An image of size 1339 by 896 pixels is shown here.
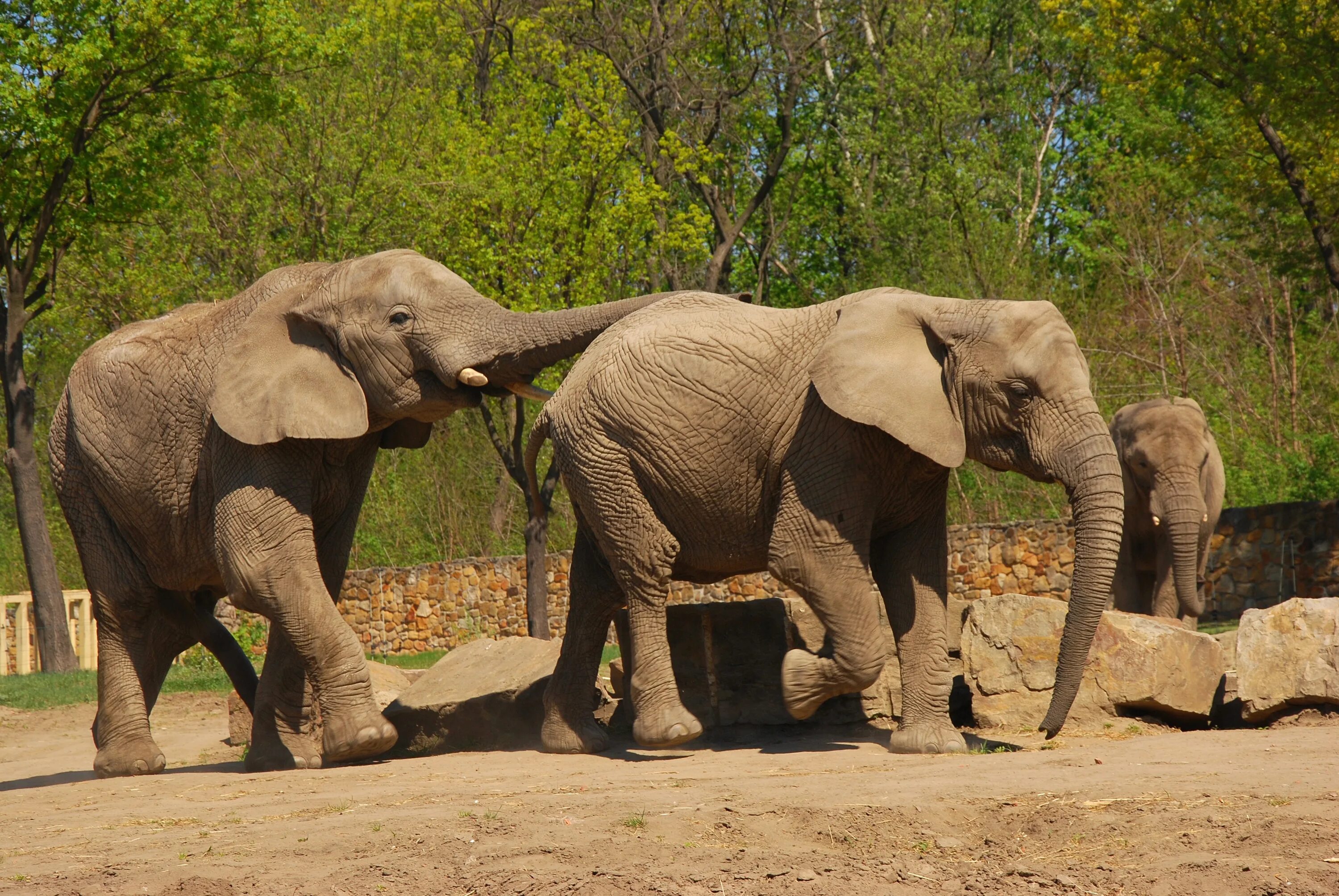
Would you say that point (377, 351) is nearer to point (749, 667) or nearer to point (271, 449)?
point (271, 449)

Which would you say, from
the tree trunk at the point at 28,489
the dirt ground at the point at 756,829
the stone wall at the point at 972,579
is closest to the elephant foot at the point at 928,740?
the dirt ground at the point at 756,829

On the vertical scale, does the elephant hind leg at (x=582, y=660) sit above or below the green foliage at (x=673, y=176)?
below

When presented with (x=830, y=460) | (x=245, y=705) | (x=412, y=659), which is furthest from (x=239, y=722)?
(x=412, y=659)

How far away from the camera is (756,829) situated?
5883mm

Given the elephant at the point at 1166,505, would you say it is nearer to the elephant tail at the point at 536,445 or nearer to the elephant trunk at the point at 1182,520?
the elephant trunk at the point at 1182,520

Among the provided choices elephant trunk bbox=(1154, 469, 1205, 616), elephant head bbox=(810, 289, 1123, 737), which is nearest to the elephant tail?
elephant head bbox=(810, 289, 1123, 737)

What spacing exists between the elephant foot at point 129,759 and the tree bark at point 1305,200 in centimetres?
1362

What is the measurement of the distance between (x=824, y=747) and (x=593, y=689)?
1.56 metres

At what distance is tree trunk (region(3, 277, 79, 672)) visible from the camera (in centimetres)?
1888

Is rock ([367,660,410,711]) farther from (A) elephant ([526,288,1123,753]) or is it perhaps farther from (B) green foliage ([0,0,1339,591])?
(B) green foliage ([0,0,1339,591])

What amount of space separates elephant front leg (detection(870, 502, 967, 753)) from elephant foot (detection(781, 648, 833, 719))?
A: 1.61 ft

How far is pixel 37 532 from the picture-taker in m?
19.3

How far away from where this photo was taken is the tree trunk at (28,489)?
18.9m

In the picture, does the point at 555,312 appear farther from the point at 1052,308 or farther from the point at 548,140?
the point at 548,140
